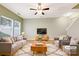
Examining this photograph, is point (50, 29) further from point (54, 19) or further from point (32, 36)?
point (32, 36)

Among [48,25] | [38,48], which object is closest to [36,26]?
[48,25]

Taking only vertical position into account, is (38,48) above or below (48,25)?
below

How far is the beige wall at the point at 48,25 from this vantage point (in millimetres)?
3662

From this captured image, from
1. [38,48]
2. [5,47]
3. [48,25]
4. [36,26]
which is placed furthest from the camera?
[38,48]

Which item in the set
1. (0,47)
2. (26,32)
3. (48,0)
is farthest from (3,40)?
(48,0)

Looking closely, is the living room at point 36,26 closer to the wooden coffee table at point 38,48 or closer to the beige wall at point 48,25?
the beige wall at point 48,25

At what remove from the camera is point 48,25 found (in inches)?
154

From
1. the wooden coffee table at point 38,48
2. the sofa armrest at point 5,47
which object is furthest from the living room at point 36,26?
the wooden coffee table at point 38,48

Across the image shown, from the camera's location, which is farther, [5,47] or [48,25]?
[5,47]

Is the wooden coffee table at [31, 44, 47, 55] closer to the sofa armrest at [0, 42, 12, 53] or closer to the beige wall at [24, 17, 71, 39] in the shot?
the beige wall at [24, 17, 71, 39]

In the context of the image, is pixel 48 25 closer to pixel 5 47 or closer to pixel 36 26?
pixel 36 26

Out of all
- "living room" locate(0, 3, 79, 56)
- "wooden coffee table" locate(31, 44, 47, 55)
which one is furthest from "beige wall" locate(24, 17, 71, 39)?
"wooden coffee table" locate(31, 44, 47, 55)

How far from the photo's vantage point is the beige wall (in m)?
3.66

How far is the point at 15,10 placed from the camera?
3854 millimetres
